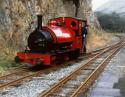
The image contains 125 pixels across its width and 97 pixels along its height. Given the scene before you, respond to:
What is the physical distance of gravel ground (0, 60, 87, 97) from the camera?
1312 centimetres

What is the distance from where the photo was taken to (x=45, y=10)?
31.5 meters

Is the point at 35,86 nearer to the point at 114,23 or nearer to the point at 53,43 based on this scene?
the point at 53,43

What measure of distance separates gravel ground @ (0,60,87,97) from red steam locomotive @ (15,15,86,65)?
1.71 meters

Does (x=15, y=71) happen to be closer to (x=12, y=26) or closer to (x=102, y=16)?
(x=12, y=26)

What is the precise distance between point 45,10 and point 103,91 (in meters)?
18.6

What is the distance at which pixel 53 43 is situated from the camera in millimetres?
20562

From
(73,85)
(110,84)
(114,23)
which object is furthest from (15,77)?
(114,23)

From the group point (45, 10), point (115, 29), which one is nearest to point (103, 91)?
point (45, 10)

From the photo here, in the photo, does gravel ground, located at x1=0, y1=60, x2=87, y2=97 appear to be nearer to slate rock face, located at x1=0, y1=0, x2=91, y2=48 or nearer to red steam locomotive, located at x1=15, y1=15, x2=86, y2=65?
red steam locomotive, located at x1=15, y1=15, x2=86, y2=65

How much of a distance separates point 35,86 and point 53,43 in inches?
242

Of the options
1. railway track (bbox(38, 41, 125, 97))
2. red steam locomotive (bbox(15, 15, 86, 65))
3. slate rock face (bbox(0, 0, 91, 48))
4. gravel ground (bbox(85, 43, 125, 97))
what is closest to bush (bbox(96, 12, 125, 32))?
slate rock face (bbox(0, 0, 91, 48))

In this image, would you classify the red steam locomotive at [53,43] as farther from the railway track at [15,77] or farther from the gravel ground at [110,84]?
the gravel ground at [110,84]

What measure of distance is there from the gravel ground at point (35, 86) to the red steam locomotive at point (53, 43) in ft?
5.61

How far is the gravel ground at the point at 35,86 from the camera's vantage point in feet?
43.1
